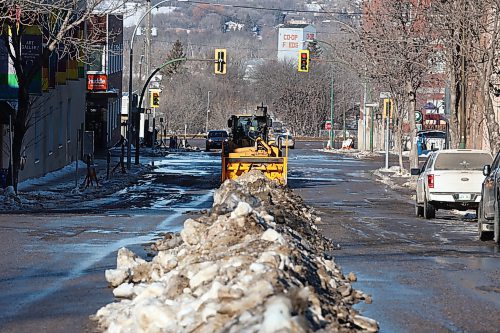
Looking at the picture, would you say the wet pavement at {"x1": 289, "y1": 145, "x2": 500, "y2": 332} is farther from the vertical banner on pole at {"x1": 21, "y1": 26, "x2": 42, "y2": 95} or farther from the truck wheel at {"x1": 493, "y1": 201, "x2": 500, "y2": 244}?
the vertical banner on pole at {"x1": 21, "y1": 26, "x2": 42, "y2": 95}

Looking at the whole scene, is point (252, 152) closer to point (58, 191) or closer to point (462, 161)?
point (58, 191)

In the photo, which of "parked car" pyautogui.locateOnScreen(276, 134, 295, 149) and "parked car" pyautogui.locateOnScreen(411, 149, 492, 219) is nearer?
"parked car" pyautogui.locateOnScreen(411, 149, 492, 219)

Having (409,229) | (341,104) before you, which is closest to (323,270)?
(409,229)

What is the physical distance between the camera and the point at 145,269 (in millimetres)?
12523

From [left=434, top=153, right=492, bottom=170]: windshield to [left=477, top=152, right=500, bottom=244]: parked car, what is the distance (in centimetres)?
607

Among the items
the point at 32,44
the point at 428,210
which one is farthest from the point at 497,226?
the point at 32,44

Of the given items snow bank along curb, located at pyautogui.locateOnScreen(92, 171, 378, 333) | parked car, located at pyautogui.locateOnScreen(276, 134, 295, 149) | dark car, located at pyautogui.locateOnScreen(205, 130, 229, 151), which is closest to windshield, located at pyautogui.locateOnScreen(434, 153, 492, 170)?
parked car, located at pyautogui.locateOnScreen(276, 134, 295, 149)

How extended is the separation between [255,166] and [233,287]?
26707 mm

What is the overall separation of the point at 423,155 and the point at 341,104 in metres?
44.1

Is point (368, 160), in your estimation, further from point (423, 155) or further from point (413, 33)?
→ point (413, 33)

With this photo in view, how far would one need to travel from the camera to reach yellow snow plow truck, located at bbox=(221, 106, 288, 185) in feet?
117

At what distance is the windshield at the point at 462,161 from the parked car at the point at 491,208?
6068 mm

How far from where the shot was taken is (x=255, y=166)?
35.6 meters

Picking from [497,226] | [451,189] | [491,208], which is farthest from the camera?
[451,189]
